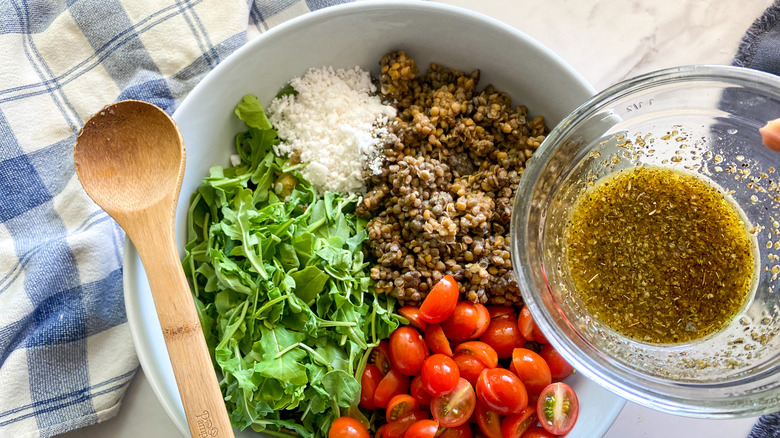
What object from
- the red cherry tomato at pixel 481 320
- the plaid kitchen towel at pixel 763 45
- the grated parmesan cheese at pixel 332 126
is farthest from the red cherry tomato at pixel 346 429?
the plaid kitchen towel at pixel 763 45

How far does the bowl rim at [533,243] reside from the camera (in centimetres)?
147

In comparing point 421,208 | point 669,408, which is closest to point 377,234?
point 421,208

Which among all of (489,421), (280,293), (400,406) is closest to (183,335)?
(280,293)

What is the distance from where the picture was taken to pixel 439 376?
1.62 m

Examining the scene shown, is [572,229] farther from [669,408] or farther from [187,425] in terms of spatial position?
[187,425]

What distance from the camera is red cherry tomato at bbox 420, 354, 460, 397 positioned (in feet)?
5.32

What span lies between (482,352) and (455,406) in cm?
16

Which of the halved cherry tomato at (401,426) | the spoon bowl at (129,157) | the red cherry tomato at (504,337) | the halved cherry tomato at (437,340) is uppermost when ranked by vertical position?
the spoon bowl at (129,157)

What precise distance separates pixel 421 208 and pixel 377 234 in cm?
14

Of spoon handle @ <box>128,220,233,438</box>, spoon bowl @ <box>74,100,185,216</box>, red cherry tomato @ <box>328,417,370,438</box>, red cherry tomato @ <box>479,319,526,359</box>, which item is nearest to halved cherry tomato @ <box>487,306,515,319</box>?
red cherry tomato @ <box>479,319,526,359</box>

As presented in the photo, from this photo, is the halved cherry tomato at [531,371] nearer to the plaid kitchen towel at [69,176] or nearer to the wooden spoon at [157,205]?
the wooden spoon at [157,205]

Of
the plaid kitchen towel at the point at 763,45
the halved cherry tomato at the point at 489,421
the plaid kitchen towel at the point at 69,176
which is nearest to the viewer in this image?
the halved cherry tomato at the point at 489,421

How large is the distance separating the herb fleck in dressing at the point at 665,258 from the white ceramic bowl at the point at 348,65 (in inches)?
9.6

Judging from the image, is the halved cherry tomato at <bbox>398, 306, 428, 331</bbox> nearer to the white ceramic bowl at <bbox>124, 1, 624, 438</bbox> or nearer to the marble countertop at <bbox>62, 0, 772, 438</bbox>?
the white ceramic bowl at <bbox>124, 1, 624, 438</bbox>
